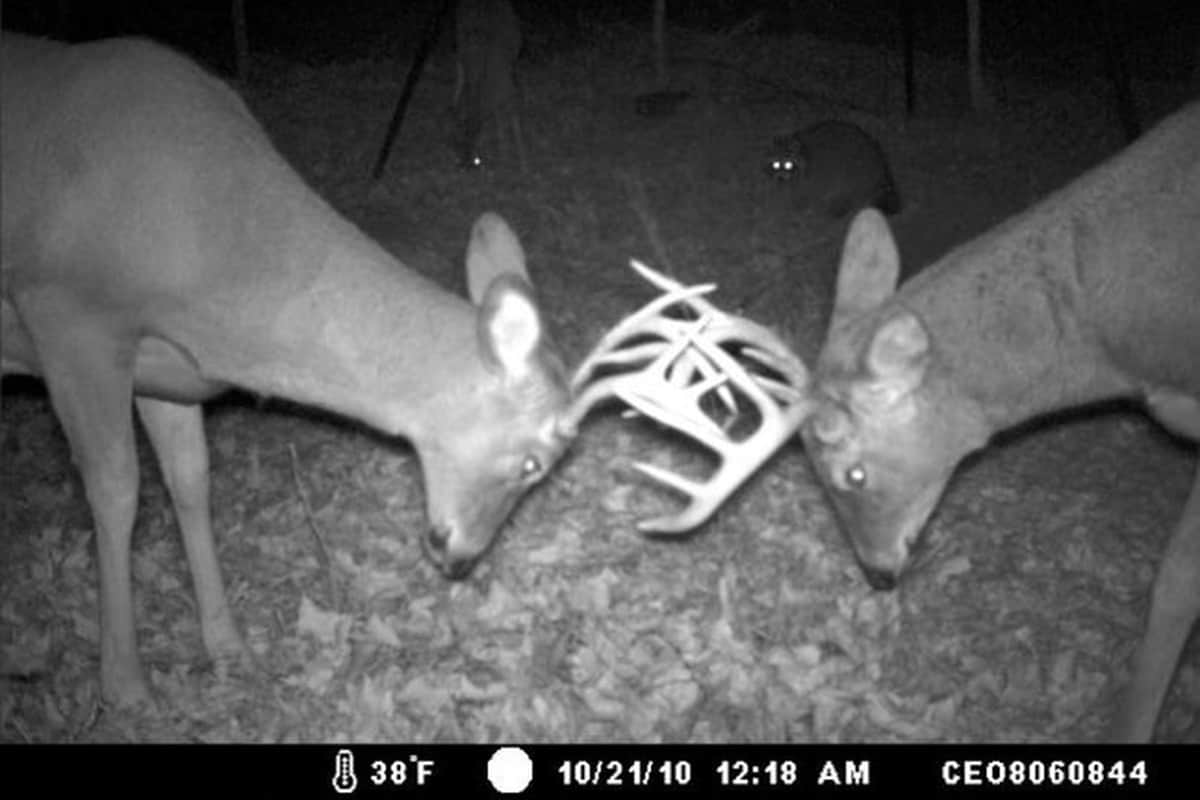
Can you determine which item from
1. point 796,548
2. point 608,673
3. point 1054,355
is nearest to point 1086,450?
point 796,548

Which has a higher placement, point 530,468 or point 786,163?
point 786,163

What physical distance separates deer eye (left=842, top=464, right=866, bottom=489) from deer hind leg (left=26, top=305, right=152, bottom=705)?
2.33m

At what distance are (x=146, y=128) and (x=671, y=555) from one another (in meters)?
2.56

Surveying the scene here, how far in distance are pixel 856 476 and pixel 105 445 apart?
243cm

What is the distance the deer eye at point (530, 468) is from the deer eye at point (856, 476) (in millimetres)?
992

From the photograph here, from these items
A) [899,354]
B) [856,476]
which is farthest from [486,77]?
[899,354]

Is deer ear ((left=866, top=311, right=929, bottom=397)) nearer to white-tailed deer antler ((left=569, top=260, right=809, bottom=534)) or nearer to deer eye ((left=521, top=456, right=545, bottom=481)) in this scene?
white-tailed deer antler ((left=569, top=260, right=809, bottom=534))

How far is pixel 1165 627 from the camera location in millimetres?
4258

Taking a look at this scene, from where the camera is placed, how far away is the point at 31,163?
4379 millimetres

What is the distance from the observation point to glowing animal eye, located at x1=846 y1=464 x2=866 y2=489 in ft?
14.3

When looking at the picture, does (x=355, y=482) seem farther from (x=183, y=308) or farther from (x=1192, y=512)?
(x=1192, y=512)
